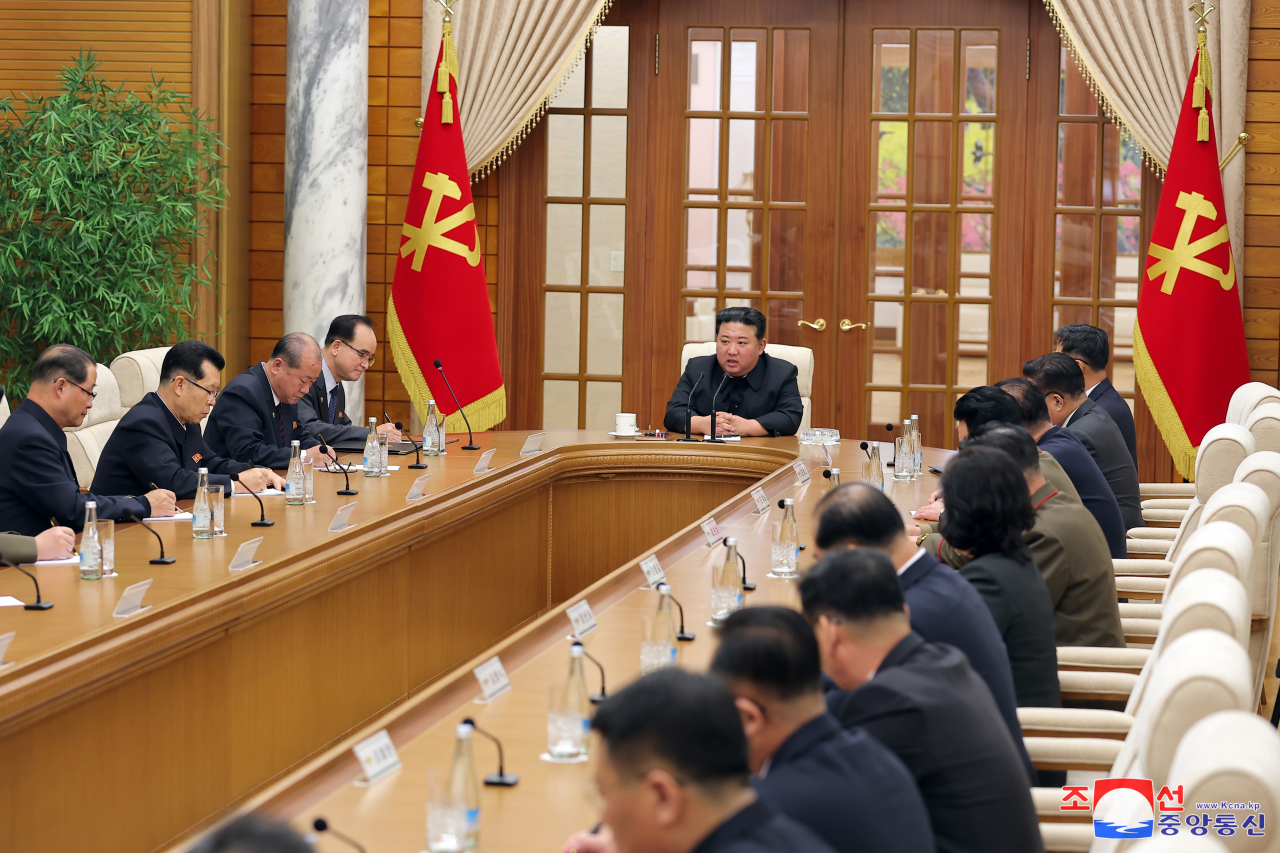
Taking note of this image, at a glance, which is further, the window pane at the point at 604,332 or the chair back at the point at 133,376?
the window pane at the point at 604,332

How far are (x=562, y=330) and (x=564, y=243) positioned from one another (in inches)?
18.3

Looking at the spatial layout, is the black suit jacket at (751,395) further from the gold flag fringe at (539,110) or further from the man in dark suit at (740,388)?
the gold flag fringe at (539,110)

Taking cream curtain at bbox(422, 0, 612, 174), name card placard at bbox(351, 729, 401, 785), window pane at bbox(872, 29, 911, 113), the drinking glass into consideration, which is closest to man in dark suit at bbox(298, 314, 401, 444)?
cream curtain at bbox(422, 0, 612, 174)

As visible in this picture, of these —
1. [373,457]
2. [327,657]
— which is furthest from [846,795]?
[373,457]

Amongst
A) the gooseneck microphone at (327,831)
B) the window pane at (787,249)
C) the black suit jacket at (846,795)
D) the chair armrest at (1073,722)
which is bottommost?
the chair armrest at (1073,722)

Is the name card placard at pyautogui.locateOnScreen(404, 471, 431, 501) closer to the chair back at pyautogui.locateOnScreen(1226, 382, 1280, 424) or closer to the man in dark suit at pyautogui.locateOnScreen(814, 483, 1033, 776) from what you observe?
the man in dark suit at pyautogui.locateOnScreen(814, 483, 1033, 776)

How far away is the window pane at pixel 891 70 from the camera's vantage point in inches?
275

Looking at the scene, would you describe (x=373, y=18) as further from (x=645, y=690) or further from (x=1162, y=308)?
(x=645, y=690)

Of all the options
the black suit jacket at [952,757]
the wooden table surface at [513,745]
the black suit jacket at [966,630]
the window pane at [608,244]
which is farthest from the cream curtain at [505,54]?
the black suit jacket at [952,757]

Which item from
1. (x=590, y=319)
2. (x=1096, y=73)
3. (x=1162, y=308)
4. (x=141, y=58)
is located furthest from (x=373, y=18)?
(x=1162, y=308)

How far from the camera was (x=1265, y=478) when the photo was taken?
10.8ft

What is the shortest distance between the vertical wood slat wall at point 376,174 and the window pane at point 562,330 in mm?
321

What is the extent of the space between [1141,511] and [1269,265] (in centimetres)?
221

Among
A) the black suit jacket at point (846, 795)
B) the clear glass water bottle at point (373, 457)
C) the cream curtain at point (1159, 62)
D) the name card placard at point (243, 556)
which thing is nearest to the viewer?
the black suit jacket at point (846, 795)
